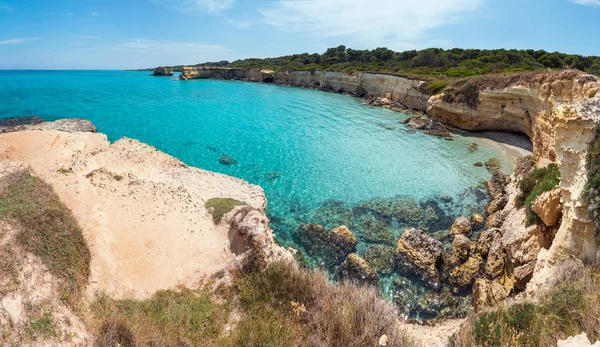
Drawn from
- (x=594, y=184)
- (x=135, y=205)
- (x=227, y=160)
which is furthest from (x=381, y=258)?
(x=227, y=160)

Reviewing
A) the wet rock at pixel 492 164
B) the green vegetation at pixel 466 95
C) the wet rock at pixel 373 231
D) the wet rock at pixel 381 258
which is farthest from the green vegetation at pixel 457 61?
the wet rock at pixel 381 258

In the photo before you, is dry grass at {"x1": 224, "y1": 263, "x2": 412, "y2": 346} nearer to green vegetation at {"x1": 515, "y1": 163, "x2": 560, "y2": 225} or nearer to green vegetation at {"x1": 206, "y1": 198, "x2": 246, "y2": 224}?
green vegetation at {"x1": 206, "y1": 198, "x2": 246, "y2": 224}

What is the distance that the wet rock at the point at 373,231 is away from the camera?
41.9ft

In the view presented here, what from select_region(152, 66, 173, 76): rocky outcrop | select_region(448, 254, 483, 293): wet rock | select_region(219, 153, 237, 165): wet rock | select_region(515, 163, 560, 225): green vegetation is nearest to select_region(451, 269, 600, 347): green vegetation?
select_region(448, 254, 483, 293): wet rock

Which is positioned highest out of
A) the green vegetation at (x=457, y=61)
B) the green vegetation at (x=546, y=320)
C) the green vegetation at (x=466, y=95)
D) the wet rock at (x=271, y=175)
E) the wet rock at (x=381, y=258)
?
the green vegetation at (x=457, y=61)

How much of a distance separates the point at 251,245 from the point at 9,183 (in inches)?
381

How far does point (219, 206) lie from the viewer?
12.7 meters

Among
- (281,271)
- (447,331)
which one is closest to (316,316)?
(281,271)

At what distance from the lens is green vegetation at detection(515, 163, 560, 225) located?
33.4 feet

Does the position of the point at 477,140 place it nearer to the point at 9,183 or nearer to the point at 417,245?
the point at 417,245

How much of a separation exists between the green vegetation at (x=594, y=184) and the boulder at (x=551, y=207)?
1.97 m

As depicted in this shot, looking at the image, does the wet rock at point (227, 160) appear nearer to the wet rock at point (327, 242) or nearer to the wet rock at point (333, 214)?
the wet rock at point (333, 214)

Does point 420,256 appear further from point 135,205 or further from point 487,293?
point 135,205

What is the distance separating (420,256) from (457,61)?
67631mm
